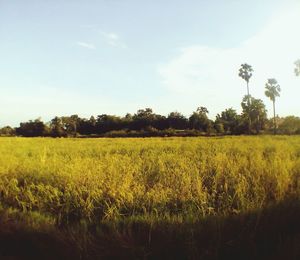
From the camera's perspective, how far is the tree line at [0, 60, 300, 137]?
67.9 meters

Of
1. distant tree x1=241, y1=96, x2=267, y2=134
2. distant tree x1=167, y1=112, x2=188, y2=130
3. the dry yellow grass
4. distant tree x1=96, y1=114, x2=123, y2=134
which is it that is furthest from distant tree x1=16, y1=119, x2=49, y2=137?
the dry yellow grass

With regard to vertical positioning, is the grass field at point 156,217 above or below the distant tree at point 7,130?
below

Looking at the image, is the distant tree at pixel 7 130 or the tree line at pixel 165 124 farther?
the distant tree at pixel 7 130

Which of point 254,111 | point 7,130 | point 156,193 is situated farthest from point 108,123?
point 156,193

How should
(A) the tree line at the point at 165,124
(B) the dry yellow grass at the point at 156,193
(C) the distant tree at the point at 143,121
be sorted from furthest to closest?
(C) the distant tree at the point at 143,121 → (A) the tree line at the point at 165,124 → (B) the dry yellow grass at the point at 156,193

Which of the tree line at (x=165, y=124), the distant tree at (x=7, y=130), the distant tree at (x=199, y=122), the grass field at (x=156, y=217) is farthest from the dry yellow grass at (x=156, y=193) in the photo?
the distant tree at (x=7, y=130)

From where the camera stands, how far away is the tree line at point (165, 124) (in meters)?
67.9

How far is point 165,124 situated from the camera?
83.4m

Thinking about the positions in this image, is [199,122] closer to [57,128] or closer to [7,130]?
[57,128]

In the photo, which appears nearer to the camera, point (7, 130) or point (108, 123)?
point (108, 123)

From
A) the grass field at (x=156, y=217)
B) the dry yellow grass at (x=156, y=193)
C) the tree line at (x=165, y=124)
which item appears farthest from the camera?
the tree line at (x=165, y=124)

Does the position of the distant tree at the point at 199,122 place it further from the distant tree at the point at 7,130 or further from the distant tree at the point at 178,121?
the distant tree at the point at 7,130

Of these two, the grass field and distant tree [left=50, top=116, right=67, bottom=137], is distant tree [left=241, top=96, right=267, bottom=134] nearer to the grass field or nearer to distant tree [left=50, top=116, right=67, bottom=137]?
distant tree [left=50, top=116, right=67, bottom=137]

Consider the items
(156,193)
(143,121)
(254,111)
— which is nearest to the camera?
(156,193)
